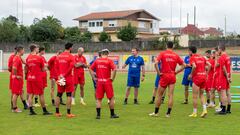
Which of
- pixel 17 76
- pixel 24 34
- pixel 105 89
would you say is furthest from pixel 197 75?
pixel 24 34

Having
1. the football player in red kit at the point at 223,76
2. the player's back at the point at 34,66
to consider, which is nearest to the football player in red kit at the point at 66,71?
the player's back at the point at 34,66

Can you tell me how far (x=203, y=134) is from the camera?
1061cm

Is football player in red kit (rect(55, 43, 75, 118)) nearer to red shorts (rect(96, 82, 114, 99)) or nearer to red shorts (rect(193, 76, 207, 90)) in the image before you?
red shorts (rect(96, 82, 114, 99))

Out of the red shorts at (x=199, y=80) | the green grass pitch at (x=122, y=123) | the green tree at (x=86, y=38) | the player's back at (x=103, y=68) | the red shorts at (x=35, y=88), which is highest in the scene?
the green tree at (x=86, y=38)

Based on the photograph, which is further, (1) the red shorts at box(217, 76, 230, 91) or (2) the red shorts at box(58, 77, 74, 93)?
(1) the red shorts at box(217, 76, 230, 91)

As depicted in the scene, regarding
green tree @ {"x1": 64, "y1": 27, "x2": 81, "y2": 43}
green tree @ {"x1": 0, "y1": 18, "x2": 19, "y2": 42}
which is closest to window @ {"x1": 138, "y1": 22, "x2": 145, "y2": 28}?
green tree @ {"x1": 64, "y1": 27, "x2": 81, "y2": 43}

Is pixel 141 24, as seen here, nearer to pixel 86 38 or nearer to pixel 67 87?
pixel 86 38

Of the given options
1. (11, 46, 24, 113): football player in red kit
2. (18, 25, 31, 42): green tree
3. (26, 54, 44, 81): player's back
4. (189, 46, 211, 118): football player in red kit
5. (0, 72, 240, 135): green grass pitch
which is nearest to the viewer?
(0, 72, 240, 135): green grass pitch

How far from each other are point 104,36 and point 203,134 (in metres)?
67.5

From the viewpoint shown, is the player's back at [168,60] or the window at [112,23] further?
the window at [112,23]

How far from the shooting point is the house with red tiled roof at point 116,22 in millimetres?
91450

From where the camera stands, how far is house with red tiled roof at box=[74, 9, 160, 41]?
300ft

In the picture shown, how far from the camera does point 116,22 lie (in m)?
92.0

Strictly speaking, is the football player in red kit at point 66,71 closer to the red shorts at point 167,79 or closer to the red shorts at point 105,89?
the red shorts at point 105,89
